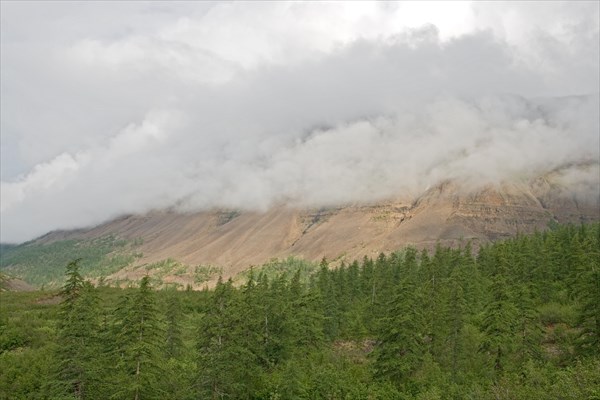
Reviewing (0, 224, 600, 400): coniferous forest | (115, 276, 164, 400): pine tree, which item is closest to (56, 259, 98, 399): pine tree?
(0, 224, 600, 400): coniferous forest

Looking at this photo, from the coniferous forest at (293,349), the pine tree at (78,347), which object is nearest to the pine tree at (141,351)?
the coniferous forest at (293,349)

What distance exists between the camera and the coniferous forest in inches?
1200

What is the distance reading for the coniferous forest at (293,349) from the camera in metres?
30.5

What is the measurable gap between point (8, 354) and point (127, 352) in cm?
2651

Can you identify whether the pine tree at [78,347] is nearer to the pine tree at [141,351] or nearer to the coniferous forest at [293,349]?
the coniferous forest at [293,349]

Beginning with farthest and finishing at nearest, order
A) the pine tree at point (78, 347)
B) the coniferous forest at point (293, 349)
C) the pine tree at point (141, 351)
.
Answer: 1. the coniferous forest at point (293, 349)
2. the pine tree at point (78, 347)
3. the pine tree at point (141, 351)

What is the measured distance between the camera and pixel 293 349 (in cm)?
4584

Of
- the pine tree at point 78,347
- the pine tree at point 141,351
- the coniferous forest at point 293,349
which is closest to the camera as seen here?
the pine tree at point 141,351

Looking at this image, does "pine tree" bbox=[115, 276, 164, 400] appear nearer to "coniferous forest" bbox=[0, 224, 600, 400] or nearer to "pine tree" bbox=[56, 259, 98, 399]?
"coniferous forest" bbox=[0, 224, 600, 400]

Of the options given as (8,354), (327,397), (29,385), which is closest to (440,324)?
(327,397)

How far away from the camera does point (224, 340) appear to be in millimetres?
36875

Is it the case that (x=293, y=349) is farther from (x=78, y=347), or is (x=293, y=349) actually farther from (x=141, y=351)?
(x=78, y=347)

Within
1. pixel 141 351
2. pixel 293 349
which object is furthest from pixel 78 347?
pixel 293 349

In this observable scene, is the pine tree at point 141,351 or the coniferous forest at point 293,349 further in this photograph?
the coniferous forest at point 293,349
